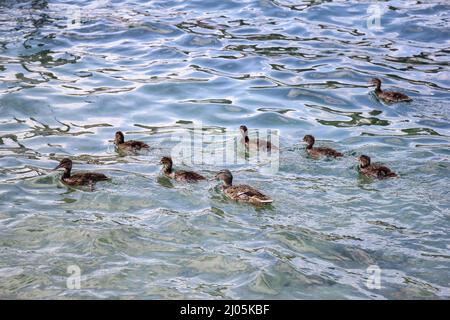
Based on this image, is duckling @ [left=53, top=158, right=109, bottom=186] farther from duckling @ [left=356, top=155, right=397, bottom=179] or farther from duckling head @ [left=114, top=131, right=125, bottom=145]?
duckling @ [left=356, top=155, right=397, bottom=179]

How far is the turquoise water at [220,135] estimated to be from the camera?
343 inches

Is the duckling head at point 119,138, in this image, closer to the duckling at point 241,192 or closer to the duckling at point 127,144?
the duckling at point 127,144

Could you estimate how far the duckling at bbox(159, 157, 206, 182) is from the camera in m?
11.1

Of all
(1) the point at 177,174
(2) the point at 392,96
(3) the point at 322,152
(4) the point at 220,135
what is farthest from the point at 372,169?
(2) the point at 392,96

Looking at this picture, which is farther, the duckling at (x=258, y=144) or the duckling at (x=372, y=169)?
the duckling at (x=258, y=144)

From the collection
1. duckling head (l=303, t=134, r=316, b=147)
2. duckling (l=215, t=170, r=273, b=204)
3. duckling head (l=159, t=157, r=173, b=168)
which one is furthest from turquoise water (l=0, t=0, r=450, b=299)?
duckling head (l=303, t=134, r=316, b=147)

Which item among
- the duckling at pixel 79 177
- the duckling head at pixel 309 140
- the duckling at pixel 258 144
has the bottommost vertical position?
the duckling at pixel 79 177

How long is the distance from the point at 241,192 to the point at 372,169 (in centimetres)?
203

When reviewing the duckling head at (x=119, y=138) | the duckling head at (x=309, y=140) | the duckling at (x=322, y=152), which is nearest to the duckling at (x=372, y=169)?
the duckling at (x=322, y=152)

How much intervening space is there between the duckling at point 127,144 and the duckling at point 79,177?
124 cm

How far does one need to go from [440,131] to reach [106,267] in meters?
6.94

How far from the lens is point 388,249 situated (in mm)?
9039

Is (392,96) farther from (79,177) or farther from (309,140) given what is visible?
(79,177)

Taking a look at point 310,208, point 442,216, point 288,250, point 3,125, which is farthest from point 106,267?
point 3,125
